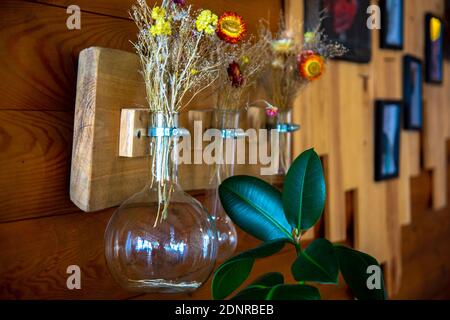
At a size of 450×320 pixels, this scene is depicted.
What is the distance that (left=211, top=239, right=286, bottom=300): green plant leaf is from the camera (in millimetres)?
854

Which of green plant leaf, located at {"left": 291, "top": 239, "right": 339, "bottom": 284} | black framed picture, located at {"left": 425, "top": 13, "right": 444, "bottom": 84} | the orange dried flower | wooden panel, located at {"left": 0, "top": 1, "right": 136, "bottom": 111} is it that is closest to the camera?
green plant leaf, located at {"left": 291, "top": 239, "right": 339, "bottom": 284}

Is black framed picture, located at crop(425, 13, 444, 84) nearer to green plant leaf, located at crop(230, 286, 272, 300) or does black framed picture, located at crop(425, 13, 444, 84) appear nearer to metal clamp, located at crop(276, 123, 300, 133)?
metal clamp, located at crop(276, 123, 300, 133)

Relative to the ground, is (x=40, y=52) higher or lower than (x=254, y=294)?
higher

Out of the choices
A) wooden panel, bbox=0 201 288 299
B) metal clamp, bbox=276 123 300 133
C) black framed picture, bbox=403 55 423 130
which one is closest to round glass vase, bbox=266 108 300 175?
metal clamp, bbox=276 123 300 133

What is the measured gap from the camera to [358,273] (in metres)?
0.91

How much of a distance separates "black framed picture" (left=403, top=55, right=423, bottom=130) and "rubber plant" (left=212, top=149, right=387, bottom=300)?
1398 mm

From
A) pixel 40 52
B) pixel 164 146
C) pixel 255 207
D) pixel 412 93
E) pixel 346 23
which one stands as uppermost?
pixel 346 23

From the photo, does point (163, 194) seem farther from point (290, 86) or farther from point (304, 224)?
point (290, 86)

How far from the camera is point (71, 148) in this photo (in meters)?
0.99

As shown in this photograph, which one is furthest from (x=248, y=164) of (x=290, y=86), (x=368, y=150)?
(x=368, y=150)

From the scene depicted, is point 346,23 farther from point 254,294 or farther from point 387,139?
point 254,294

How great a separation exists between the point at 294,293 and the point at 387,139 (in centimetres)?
136

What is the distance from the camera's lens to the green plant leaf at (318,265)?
761 mm

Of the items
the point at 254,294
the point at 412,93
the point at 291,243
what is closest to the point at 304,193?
the point at 291,243
